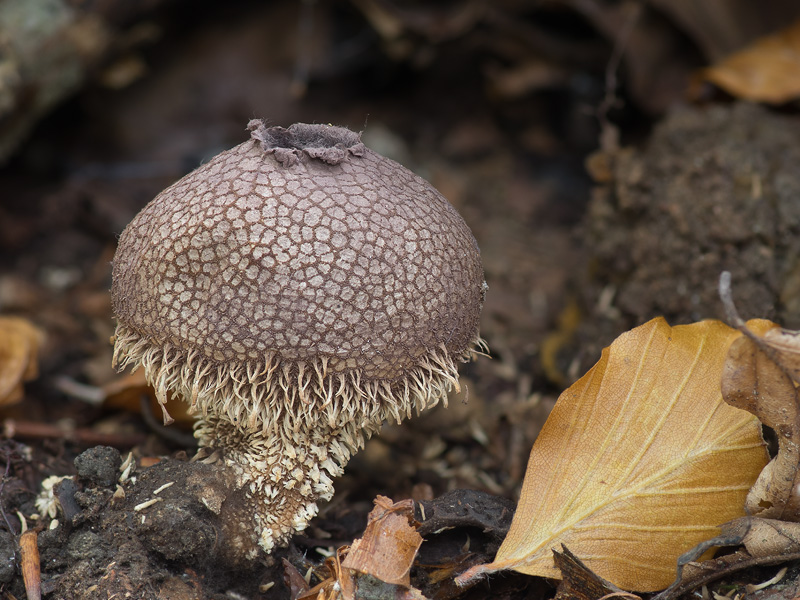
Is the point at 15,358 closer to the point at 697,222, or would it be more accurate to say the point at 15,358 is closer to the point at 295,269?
the point at 295,269

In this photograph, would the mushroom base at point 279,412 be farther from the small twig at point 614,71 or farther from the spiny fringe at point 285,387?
the small twig at point 614,71

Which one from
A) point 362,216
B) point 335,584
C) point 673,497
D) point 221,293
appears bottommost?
point 335,584

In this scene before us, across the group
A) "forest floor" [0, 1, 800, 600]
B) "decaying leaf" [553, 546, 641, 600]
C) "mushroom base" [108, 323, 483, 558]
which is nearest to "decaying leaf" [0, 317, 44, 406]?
"forest floor" [0, 1, 800, 600]

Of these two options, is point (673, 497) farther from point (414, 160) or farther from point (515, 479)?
point (414, 160)

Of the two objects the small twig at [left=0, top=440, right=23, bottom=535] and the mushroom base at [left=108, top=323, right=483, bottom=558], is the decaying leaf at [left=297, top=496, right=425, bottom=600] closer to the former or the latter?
the mushroom base at [left=108, top=323, right=483, bottom=558]

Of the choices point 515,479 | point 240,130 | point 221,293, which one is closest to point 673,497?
point 515,479

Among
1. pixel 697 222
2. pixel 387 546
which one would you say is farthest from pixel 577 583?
pixel 697 222
